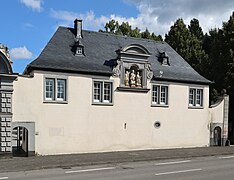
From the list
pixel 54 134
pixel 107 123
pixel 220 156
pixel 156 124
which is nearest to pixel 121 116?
pixel 107 123

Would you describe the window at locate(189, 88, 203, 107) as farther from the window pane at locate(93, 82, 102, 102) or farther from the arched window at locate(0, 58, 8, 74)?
the arched window at locate(0, 58, 8, 74)

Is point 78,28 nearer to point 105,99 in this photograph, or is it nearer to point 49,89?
point 105,99

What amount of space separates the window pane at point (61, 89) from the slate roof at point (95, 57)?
2.52 ft

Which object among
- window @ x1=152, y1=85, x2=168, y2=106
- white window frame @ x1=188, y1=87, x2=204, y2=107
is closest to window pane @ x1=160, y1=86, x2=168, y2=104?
window @ x1=152, y1=85, x2=168, y2=106

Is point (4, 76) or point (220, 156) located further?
point (220, 156)

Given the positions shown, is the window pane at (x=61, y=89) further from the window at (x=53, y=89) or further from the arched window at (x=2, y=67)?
the arched window at (x=2, y=67)

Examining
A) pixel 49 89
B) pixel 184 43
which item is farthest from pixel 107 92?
pixel 184 43

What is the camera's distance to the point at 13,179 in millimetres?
13492

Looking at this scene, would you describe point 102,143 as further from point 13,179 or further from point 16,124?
point 13,179

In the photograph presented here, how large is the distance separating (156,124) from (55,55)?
933cm

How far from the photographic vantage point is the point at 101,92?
79.7 ft

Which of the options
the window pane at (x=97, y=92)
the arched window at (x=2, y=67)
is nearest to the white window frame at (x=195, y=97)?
the window pane at (x=97, y=92)

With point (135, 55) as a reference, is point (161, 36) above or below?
above

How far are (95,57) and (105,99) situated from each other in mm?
3269
